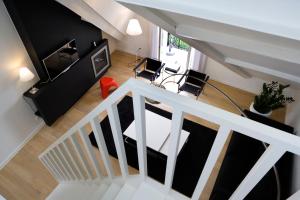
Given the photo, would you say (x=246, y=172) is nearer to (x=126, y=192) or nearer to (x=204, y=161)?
(x=204, y=161)

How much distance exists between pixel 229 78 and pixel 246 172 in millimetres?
2766

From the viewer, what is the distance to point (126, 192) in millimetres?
1515

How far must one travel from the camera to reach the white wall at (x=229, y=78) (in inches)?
181

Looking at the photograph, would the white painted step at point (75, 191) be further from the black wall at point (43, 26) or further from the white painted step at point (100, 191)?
the black wall at point (43, 26)

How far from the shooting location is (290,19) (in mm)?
478

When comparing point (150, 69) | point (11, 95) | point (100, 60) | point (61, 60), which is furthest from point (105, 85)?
point (11, 95)

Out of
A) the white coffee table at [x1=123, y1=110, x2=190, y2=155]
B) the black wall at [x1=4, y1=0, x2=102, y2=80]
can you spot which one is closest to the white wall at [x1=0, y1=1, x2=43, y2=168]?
the black wall at [x1=4, y1=0, x2=102, y2=80]

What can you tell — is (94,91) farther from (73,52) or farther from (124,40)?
(124,40)

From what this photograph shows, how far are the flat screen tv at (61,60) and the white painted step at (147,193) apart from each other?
2.94 m

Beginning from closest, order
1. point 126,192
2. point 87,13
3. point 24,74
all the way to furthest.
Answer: point 126,192
point 24,74
point 87,13

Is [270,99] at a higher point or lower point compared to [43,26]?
lower

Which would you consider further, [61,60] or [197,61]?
[197,61]

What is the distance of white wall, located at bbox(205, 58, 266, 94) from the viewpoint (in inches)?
181

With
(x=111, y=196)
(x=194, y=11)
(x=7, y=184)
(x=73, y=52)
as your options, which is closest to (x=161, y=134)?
(x=111, y=196)
